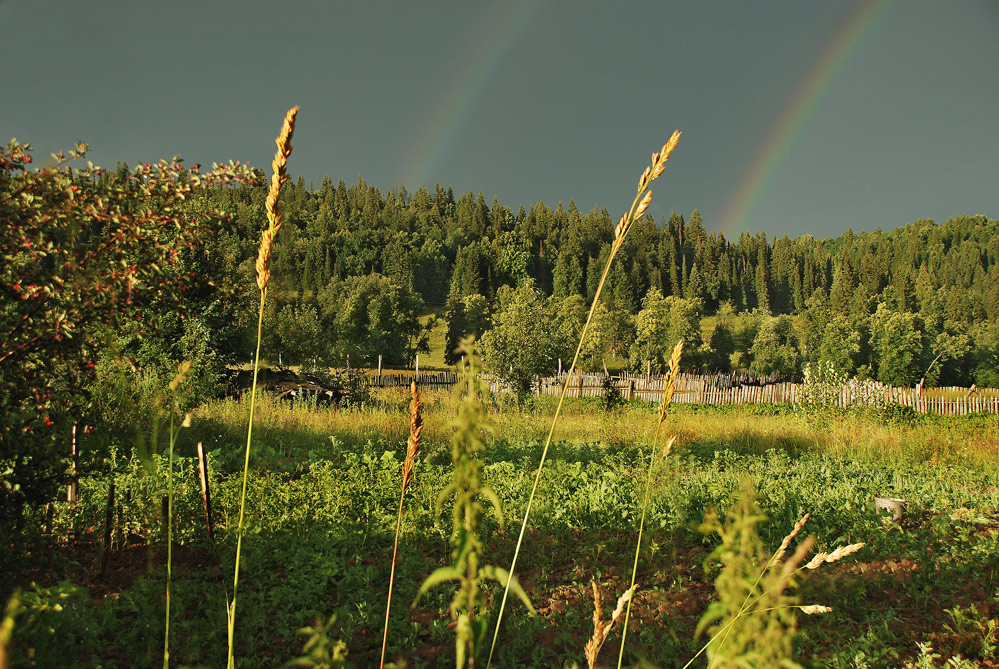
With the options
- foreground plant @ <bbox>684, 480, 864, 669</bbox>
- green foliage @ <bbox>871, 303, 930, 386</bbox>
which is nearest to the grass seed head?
foreground plant @ <bbox>684, 480, 864, 669</bbox>

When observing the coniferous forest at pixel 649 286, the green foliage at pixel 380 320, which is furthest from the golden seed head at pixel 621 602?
the green foliage at pixel 380 320

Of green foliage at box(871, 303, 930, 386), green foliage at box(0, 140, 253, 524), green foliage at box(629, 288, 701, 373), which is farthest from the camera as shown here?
green foliage at box(629, 288, 701, 373)

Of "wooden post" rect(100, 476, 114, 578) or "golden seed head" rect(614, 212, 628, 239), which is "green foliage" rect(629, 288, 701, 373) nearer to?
"wooden post" rect(100, 476, 114, 578)

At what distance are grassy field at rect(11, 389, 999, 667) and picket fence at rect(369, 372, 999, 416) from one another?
1185 cm

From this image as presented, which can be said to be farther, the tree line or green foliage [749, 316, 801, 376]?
green foliage [749, 316, 801, 376]

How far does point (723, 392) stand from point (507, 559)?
26205 mm

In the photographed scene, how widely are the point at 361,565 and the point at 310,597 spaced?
597 millimetres

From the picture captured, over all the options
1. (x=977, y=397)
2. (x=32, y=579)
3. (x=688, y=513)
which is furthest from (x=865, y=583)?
(x=977, y=397)

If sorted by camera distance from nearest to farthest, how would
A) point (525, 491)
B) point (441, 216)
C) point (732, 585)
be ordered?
point (732, 585)
point (525, 491)
point (441, 216)

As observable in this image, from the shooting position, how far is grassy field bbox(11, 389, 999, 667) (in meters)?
3.26

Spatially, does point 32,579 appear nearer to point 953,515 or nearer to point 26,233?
point 26,233

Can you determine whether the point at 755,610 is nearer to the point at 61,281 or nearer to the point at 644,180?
the point at 644,180

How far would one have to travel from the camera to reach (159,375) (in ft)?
29.1

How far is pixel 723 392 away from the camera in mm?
28172
